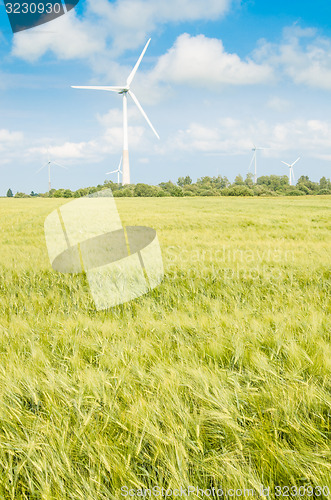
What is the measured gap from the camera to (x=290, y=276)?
4.16 metres

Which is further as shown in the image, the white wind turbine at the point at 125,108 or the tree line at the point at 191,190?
the tree line at the point at 191,190

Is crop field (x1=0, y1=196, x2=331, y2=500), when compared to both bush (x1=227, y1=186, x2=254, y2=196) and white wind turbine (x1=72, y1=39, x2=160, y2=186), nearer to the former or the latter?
white wind turbine (x1=72, y1=39, x2=160, y2=186)

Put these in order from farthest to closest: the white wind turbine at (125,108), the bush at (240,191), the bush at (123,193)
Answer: the bush at (240,191) → the bush at (123,193) → the white wind turbine at (125,108)

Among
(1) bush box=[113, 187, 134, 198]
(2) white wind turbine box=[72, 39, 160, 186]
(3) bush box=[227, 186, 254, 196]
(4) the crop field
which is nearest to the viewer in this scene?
(4) the crop field

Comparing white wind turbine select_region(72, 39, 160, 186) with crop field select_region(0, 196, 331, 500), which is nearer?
crop field select_region(0, 196, 331, 500)

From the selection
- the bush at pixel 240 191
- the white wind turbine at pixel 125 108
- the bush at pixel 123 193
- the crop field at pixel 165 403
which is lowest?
the crop field at pixel 165 403

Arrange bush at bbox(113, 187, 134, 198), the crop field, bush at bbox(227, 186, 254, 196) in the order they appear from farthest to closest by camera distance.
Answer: bush at bbox(227, 186, 254, 196) < bush at bbox(113, 187, 134, 198) < the crop field

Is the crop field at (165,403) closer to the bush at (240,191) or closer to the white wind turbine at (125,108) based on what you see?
the white wind turbine at (125,108)

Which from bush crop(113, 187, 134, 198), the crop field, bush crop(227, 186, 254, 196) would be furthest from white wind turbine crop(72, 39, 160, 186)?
the crop field

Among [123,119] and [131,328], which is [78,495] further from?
[123,119]

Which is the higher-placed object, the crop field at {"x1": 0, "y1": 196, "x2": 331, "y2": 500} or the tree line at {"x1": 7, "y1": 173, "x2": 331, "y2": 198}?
the tree line at {"x1": 7, "y1": 173, "x2": 331, "y2": 198}

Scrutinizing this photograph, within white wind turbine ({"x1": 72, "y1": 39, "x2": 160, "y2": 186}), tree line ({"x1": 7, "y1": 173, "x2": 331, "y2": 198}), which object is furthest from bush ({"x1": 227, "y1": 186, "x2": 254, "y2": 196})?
white wind turbine ({"x1": 72, "y1": 39, "x2": 160, "y2": 186})

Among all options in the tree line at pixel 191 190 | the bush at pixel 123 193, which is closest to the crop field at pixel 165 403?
the tree line at pixel 191 190

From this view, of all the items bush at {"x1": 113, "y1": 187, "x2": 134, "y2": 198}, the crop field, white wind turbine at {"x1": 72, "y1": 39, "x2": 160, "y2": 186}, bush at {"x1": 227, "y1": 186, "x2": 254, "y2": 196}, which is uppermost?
white wind turbine at {"x1": 72, "y1": 39, "x2": 160, "y2": 186}
